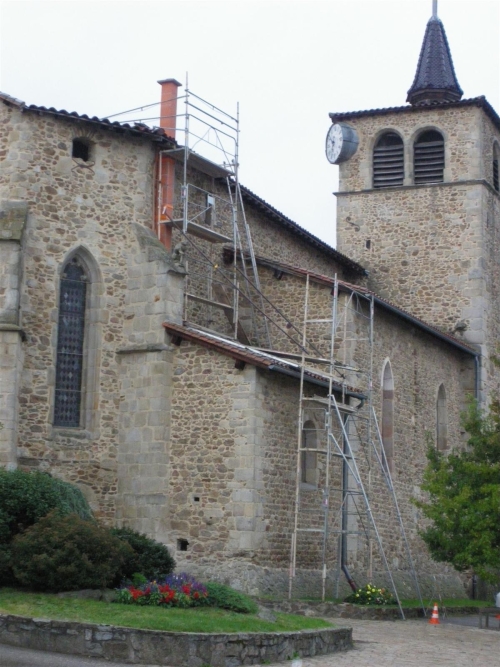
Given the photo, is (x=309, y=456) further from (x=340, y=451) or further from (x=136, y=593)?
(x=136, y=593)

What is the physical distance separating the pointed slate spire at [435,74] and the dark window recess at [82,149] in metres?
15.1

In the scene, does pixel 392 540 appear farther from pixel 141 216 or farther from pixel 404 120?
pixel 404 120

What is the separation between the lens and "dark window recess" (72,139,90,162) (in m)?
22.4

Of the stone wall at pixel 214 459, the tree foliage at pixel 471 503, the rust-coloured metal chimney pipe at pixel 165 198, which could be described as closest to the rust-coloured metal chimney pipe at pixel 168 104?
the rust-coloured metal chimney pipe at pixel 165 198

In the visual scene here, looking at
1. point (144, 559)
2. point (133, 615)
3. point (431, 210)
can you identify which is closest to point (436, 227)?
point (431, 210)

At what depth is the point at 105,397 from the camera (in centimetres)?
2194

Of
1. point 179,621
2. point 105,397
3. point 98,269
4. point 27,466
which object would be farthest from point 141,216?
point 179,621

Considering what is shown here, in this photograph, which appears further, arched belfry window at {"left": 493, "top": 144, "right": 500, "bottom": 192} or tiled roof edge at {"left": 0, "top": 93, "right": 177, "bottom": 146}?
arched belfry window at {"left": 493, "top": 144, "right": 500, "bottom": 192}

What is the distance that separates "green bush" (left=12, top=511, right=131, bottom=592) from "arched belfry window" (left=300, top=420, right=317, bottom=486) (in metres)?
6.86

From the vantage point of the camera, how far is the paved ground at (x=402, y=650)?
13.2m

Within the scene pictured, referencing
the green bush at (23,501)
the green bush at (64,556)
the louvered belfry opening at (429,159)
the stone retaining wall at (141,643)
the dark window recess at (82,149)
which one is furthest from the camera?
the louvered belfry opening at (429,159)

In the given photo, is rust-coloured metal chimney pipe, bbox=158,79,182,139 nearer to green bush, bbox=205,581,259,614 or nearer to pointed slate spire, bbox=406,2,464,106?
green bush, bbox=205,581,259,614

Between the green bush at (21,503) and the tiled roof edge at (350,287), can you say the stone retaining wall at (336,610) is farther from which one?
the tiled roof edge at (350,287)

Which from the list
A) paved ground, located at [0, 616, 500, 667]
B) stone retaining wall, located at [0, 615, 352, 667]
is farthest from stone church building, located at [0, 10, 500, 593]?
stone retaining wall, located at [0, 615, 352, 667]
